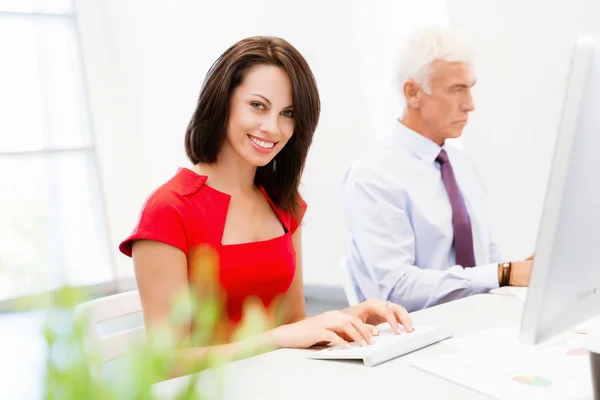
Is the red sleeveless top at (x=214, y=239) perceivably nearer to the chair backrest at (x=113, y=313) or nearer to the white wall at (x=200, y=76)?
the chair backrest at (x=113, y=313)

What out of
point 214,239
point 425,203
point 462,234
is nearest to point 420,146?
point 425,203

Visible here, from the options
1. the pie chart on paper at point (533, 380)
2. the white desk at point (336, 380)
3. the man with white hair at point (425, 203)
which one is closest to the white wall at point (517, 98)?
the man with white hair at point (425, 203)

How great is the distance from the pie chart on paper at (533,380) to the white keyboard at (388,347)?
236 mm

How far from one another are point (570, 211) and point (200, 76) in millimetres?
5437

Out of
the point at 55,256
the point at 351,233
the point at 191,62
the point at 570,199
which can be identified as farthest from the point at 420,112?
the point at 191,62

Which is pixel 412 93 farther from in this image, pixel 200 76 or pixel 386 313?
pixel 200 76

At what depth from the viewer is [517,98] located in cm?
383

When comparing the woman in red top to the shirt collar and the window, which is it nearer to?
the shirt collar

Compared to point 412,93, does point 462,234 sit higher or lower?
lower

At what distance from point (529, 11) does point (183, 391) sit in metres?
3.77

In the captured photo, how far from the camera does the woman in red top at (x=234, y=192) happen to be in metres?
1.57

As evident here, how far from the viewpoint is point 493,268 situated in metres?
1.96

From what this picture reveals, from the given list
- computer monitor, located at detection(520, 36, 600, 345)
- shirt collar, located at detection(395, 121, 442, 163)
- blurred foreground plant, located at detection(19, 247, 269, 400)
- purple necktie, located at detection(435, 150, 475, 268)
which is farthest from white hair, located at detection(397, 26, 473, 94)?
blurred foreground plant, located at detection(19, 247, 269, 400)

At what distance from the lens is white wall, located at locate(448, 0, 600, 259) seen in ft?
11.9
